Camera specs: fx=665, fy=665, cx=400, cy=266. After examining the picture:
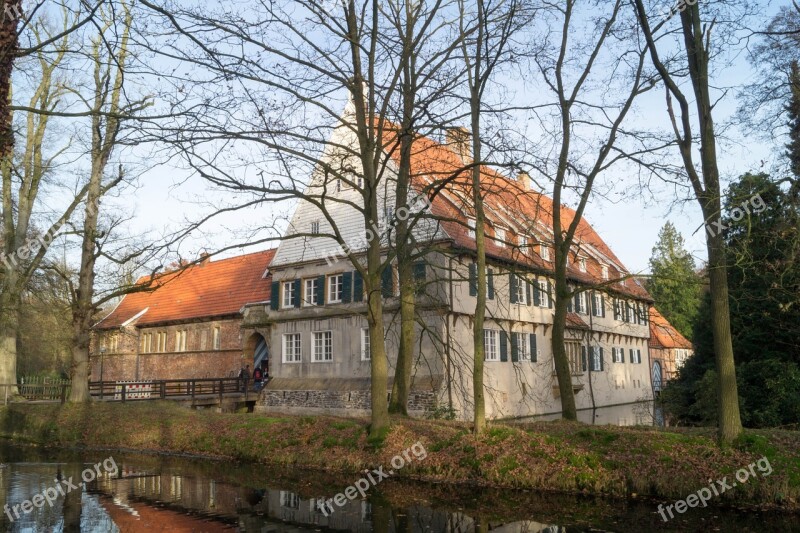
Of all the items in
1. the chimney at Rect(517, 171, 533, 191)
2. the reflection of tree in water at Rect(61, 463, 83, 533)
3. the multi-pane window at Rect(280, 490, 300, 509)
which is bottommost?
the multi-pane window at Rect(280, 490, 300, 509)

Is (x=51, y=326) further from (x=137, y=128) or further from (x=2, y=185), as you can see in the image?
(x=137, y=128)

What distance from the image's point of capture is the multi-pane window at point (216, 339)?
32.5 m

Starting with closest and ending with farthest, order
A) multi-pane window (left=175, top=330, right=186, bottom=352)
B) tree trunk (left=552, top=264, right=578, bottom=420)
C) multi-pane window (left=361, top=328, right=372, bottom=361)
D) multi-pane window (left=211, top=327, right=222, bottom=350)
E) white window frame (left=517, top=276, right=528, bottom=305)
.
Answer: tree trunk (left=552, top=264, right=578, bottom=420), multi-pane window (left=361, top=328, right=372, bottom=361), white window frame (left=517, top=276, right=528, bottom=305), multi-pane window (left=211, top=327, right=222, bottom=350), multi-pane window (left=175, top=330, right=186, bottom=352)

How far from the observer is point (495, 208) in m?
14.9

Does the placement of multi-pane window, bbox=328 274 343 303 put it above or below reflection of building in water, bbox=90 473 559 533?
above

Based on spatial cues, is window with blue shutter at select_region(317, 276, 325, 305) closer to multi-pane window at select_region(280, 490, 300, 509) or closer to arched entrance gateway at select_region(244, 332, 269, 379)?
arched entrance gateway at select_region(244, 332, 269, 379)

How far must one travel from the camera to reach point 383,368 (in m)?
13.8

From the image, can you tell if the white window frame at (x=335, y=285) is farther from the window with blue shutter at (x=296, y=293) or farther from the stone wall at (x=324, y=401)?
the stone wall at (x=324, y=401)

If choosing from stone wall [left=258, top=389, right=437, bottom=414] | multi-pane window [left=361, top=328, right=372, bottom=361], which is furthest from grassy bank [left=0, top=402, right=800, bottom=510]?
multi-pane window [left=361, top=328, right=372, bottom=361]

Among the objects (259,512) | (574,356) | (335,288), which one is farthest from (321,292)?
(259,512)

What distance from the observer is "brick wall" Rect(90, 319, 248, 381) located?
31.9 meters

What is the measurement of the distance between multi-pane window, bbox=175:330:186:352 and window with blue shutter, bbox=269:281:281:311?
7.59 metres

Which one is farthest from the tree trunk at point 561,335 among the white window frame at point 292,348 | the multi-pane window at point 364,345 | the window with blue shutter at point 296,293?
the window with blue shutter at point 296,293

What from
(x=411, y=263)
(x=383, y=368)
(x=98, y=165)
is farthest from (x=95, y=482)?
(x=98, y=165)
